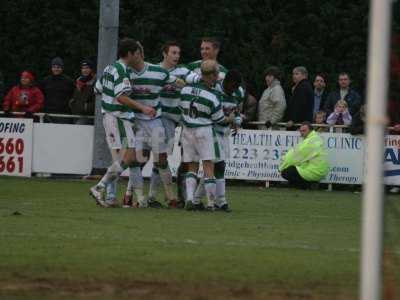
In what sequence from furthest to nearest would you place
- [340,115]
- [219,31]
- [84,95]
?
[219,31] → [84,95] → [340,115]

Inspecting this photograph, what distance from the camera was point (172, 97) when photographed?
19062mm

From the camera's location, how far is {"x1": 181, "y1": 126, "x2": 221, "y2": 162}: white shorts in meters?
18.4

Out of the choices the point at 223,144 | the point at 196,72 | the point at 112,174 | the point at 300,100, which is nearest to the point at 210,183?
the point at 223,144

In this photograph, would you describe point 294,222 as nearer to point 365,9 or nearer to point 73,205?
point 73,205

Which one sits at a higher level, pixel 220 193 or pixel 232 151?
pixel 232 151

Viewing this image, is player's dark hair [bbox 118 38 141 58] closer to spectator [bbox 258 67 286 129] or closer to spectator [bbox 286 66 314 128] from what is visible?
spectator [bbox 286 66 314 128]

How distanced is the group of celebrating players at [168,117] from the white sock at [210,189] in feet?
0.04

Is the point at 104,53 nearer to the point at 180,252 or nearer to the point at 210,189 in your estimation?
the point at 210,189

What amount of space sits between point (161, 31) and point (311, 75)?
12.1ft

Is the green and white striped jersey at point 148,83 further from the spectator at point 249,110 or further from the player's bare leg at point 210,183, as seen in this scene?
the spectator at point 249,110

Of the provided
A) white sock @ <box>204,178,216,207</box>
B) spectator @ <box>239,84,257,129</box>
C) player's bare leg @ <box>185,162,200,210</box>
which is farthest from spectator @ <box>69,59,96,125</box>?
white sock @ <box>204,178,216,207</box>

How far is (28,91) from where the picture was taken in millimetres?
28172

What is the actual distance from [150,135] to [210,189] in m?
1.10

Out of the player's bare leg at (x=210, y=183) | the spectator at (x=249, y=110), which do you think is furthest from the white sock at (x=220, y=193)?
the spectator at (x=249, y=110)
